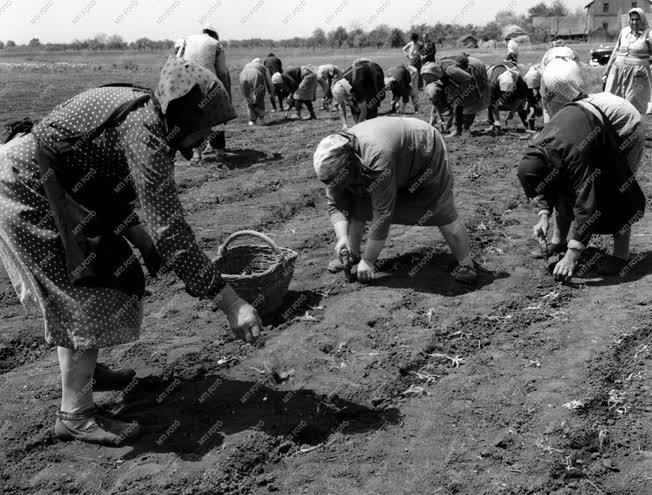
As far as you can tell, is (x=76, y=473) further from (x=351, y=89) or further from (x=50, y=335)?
(x=351, y=89)

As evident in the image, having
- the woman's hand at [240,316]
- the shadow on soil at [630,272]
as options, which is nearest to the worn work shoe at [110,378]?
the woman's hand at [240,316]

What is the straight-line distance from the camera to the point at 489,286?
189 inches

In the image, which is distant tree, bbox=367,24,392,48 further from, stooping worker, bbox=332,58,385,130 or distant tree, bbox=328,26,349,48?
stooping worker, bbox=332,58,385,130

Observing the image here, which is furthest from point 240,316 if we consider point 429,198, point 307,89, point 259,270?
point 307,89

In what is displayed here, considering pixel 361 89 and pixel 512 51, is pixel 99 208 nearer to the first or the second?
pixel 361 89

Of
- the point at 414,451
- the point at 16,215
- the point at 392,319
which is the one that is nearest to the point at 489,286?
the point at 392,319

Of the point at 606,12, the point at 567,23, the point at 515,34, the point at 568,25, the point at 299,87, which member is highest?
the point at 606,12

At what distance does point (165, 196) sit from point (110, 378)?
4.71 feet

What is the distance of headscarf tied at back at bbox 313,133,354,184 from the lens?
4.14m

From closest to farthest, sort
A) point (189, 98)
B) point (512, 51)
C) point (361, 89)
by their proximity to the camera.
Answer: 1. point (189, 98)
2. point (512, 51)
3. point (361, 89)

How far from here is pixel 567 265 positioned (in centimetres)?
458

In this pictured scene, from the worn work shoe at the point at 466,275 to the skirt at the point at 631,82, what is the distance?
17.6 feet

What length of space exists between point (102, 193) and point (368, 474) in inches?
65.6

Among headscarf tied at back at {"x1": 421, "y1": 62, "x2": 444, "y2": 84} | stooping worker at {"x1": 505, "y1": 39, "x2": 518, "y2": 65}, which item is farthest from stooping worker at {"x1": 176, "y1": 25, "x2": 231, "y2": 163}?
stooping worker at {"x1": 505, "y1": 39, "x2": 518, "y2": 65}
